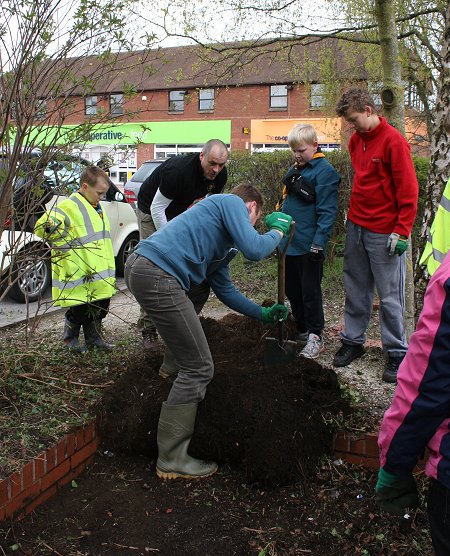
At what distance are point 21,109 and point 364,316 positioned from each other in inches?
105

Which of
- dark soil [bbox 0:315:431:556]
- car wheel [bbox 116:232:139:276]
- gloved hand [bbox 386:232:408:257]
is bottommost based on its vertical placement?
dark soil [bbox 0:315:431:556]

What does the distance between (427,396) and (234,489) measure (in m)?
1.75

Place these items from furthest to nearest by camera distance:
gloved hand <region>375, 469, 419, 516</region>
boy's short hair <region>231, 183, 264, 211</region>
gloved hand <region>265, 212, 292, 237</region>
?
gloved hand <region>265, 212, 292, 237</region>, boy's short hair <region>231, 183, 264, 211</region>, gloved hand <region>375, 469, 419, 516</region>

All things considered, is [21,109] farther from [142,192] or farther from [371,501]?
Result: [371,501]

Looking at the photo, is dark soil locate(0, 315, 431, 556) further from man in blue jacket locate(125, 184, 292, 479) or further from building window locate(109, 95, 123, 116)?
building window locate(109, 95, 123, 116)

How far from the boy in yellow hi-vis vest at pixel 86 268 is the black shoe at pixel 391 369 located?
208 centimetres

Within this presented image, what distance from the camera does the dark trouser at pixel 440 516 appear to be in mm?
1560

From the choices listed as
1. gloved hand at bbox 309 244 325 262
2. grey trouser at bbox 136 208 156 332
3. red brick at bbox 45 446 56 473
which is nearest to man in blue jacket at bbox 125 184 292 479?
red brick at bbox 45 446 56 473

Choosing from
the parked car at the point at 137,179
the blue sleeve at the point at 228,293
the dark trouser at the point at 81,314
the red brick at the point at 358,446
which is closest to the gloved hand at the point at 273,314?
the blue sleeve at the point at 228,293

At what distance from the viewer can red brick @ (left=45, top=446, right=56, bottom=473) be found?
112 inches

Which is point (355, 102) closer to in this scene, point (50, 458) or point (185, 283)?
point (185, 283)

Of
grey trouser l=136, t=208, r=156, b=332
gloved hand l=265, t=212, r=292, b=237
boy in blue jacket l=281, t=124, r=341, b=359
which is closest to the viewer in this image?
gloved hand l=265, t=212, r=292, b=237

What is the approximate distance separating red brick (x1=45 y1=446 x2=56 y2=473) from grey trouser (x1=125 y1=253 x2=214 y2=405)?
0.63m

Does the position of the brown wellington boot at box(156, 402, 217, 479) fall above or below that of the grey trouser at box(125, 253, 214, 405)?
below
